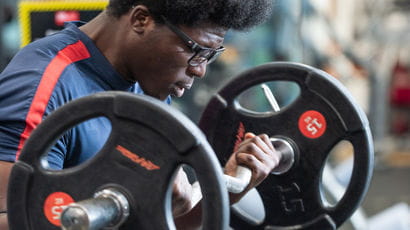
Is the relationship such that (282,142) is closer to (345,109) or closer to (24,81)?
(345,109)

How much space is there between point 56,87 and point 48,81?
0.02m

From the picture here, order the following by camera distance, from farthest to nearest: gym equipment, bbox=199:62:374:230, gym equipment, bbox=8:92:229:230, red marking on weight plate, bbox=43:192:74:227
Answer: gym equipment, bbox=199:62:374:230 → red marking on weight plate, bbox=43:192:74:227 → gym equipment, bbox=8:92:229:230

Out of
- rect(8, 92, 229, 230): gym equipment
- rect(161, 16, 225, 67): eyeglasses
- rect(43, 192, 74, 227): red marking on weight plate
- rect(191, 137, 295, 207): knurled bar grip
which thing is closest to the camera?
rect(8, 92, 229, 230): gym equipment

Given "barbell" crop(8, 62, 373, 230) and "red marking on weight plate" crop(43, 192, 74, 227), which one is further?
"red marking on weight plate" crop(43, 192, 74, 227)

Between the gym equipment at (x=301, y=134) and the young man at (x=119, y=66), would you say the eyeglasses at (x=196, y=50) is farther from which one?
the gym equipment at (x=301, y=134)

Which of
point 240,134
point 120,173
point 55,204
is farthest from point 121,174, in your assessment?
point 240,134

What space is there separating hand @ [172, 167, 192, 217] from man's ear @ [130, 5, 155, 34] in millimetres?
331

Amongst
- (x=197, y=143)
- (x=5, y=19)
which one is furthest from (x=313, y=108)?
(x=5, y=19)

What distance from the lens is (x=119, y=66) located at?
149cm

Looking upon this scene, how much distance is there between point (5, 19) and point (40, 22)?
148cm

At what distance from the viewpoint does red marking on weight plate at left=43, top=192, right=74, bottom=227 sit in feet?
3.74

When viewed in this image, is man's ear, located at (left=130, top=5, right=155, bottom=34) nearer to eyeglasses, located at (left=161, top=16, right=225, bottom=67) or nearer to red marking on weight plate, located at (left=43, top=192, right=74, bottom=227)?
eyeglasses, located at (left=161, top=16, right=225, bottom=67)

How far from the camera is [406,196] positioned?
5.34 meters

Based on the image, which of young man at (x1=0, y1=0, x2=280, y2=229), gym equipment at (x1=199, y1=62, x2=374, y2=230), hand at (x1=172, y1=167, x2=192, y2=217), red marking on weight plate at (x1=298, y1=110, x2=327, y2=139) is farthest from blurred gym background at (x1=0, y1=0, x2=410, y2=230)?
hand at (x1=172, y1=167, x2=192, y2=217)
